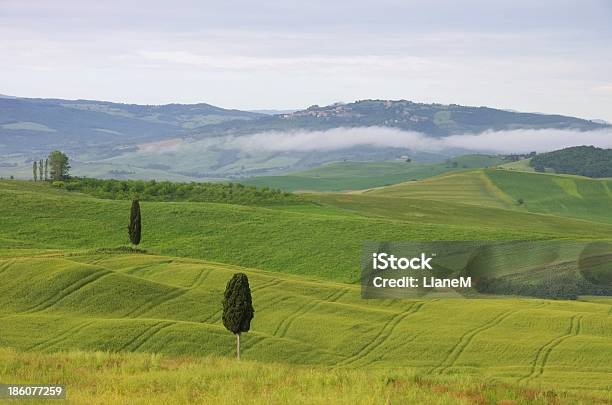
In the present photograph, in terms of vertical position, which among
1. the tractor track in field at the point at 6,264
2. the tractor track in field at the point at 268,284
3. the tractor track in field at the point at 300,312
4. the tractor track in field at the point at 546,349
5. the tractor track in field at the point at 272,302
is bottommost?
the tractor track in field at the point at 546,349

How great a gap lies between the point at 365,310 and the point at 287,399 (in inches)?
1492

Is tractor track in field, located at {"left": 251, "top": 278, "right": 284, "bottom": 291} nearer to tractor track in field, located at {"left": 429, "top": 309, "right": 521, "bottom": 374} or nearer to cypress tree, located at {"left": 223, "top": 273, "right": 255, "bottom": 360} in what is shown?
tractor track in field, located at {"left": 429, "top": 309, "right": 521, "bottom": 374}

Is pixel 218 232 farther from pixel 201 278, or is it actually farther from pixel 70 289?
pixel 70 289

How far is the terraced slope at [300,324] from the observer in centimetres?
4359

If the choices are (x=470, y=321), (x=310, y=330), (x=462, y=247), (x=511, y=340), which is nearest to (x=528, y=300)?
(x=470, y=321)

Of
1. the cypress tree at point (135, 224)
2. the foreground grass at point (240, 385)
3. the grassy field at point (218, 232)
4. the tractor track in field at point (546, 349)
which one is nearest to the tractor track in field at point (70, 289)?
the cypress tree at point (135, 224)

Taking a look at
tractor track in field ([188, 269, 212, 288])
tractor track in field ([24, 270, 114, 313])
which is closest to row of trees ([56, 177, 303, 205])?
tractor track in field ([188, 269, 212, 288])

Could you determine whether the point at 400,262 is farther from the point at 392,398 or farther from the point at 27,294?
the point at 392,398

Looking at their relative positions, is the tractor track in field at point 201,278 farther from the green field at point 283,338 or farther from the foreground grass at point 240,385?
the foreground grass at point 240,385

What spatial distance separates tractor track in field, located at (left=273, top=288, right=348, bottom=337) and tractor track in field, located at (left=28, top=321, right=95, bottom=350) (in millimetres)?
11191

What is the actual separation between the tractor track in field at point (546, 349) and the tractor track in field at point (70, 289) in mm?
28008

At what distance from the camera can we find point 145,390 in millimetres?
21234

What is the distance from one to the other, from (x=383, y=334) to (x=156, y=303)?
14467 millimetres

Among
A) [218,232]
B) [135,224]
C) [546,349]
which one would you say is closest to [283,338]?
[546,349]
